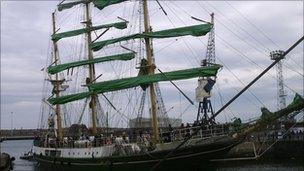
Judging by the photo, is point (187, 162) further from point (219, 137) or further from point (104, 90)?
point (104, 90)

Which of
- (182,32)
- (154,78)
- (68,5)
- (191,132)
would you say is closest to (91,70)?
(68,5)

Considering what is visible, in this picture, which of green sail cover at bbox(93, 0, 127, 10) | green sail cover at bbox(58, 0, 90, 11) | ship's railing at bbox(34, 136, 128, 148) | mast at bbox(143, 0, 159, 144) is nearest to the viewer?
mast at bbox(143, 0, 159, 144)

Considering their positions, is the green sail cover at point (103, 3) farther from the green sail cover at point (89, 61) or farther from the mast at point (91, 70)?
the mast at point (91, 70)

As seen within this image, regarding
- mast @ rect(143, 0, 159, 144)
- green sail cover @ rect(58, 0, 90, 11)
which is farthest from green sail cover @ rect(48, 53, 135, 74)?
green sail cover @ rect(58, 0, 90, 11)

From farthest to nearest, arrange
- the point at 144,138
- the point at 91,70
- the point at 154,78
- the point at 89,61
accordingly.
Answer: the point at 91,70 → the point at 89,61 → the point at 154,78 → the point at 144,138

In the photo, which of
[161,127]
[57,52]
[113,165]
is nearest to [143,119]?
[161,127]

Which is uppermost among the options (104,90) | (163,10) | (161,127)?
(163,10)

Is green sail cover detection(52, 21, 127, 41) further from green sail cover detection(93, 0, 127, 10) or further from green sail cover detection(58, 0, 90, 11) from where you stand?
green sail cover detection(93, 0, 127, 10)

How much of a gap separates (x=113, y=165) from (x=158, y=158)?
4.97m

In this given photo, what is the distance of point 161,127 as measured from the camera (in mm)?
45219

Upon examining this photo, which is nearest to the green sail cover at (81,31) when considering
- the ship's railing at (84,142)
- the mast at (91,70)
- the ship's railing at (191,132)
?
the mast at (91,70)

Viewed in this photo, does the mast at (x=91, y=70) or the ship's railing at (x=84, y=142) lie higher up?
the mast at (x=91, y=70)

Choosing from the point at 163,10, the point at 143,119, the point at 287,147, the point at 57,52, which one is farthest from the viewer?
the point at 57,52

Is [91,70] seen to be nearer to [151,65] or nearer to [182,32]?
[151,65]
